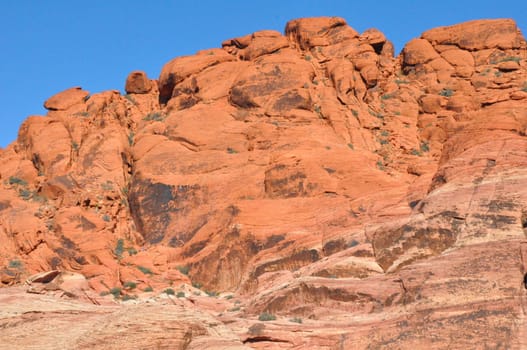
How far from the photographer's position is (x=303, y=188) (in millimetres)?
39969

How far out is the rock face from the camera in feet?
80.2

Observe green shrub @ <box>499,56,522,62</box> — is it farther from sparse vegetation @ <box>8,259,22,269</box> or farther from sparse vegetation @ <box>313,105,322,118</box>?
sparse vegetation @ <box>8,259,22,269</box>

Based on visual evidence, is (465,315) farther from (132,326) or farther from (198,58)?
(198,58)

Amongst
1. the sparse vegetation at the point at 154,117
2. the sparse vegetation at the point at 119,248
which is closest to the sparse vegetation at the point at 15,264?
the sparse vegetation at the point at 119,248

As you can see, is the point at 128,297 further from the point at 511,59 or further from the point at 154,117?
the point at 511,59

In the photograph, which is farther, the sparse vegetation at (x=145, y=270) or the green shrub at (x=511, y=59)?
the green shrub at (x=511, y=59)

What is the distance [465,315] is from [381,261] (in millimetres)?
6951

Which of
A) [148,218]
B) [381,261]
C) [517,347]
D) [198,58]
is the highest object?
[198,58]

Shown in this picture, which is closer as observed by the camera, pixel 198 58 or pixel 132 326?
pixel 132 326

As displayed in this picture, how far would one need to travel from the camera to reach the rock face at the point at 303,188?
80.2 feet

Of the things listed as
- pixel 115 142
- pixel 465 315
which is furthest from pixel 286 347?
pixel 115 142

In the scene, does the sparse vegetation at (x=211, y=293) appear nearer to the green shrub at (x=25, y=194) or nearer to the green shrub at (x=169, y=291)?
the green shrub at (x=169, y=291)

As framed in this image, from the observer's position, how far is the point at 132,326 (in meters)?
21.1

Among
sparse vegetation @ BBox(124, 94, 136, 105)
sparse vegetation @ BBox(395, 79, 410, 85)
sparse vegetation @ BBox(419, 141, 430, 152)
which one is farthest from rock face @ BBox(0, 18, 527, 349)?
sparse vegetation @ BBox(395, 79, 410, 85)
